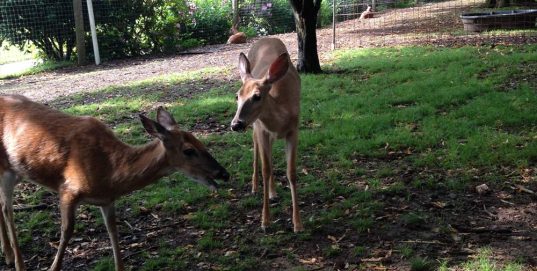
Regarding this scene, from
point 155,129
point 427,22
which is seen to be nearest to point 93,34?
point 427,22

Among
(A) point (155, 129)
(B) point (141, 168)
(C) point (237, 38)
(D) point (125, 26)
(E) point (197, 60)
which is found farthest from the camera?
(C) point (237, 38)

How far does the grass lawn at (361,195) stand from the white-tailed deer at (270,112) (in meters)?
0.28

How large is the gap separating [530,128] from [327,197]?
243 cm

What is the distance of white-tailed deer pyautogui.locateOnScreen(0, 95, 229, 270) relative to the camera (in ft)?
11.1

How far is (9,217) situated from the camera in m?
3.82

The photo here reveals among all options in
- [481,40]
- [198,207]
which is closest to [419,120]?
[198,207]

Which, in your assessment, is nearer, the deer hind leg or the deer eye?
the deer eye

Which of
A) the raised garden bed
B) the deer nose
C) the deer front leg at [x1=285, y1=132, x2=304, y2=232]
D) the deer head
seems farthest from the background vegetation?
the deer head

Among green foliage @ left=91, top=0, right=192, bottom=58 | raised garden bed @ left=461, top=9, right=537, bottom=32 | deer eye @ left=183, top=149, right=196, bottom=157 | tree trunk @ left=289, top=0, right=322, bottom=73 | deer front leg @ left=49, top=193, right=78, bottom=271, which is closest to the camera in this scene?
deer eye @ left=183, top=149, right=196, bottom=157

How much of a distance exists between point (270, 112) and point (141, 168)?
131cm

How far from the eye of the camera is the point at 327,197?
15.9 ft

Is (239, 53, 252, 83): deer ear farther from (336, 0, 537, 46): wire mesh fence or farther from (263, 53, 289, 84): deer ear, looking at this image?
(336, 0, 537, 46): wire mesh fence

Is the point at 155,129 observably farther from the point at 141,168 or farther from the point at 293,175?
the point at 293,175

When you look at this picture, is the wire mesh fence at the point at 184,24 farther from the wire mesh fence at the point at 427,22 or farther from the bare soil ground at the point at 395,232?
the bare soil ground at the point at 395,232
